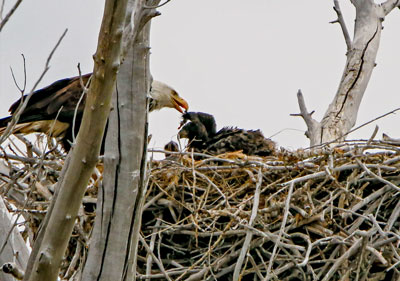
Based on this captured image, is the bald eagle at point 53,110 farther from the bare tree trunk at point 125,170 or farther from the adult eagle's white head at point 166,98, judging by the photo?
the bare tree trunk at point 125,170

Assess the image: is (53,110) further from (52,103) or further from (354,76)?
(354,76)

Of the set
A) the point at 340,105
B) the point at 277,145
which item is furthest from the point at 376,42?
the point at 277,145

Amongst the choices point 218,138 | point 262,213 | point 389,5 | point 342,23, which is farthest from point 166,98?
point 262,213

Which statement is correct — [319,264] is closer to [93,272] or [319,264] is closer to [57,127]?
[93,272]

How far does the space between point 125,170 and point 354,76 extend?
445 centimetres

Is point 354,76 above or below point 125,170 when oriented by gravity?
above

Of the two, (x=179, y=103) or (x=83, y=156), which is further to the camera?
(x=179, y=103)

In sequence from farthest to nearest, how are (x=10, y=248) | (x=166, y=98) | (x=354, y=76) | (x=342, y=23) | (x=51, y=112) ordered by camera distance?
(x=166, y=98), (x=342, y=23), (x=354, y=76), (x=51, y=112), (x=10, y=248)

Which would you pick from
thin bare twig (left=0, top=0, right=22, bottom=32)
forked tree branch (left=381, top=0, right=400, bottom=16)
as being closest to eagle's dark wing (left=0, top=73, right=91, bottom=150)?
forked tree branch (left=381, top=0, right=400, bottom=16)

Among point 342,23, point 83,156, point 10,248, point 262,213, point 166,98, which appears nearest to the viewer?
point 83,156

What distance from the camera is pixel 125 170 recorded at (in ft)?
11.5

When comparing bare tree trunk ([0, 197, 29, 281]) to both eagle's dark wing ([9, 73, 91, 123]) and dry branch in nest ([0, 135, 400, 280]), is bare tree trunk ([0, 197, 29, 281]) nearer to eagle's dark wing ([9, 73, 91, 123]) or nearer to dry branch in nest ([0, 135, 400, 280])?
dry branch in nest ([0, 135, 400, 280])

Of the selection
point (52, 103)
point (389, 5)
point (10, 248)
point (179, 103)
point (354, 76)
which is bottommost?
point (10, 248)

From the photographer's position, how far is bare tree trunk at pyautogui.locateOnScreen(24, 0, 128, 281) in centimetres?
274
